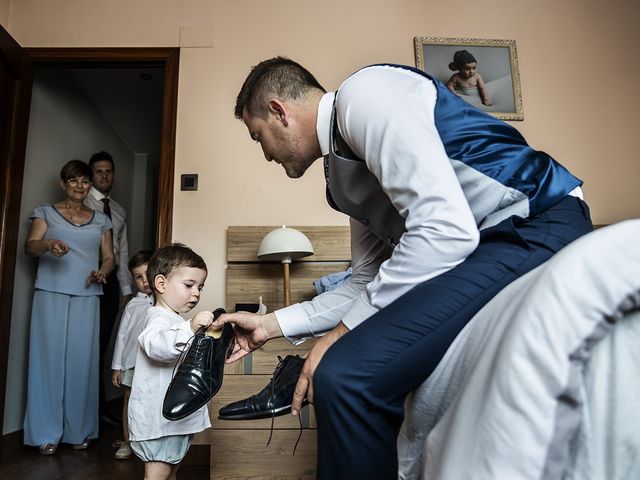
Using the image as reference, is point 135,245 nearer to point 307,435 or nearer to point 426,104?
point 307,435

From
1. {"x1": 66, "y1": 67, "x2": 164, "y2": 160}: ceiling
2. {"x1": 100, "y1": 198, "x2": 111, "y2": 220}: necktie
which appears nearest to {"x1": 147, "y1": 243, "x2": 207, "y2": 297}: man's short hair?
{"x1": 100, "y1": 198, "x2": 111, "y2": 220}: necktie

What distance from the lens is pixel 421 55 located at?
2.92 metres

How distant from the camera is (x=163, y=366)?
5.75 ft

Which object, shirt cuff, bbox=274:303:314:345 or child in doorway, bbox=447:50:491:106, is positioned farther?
child in doorway, bbox=447:50:491:106

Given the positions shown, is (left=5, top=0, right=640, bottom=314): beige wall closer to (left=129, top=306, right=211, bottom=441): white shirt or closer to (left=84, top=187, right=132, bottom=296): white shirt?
(left=84, top=187, right=132, bottom=296): white shirt

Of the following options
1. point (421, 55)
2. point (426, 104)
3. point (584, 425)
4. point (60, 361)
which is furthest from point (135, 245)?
point (584, 425)

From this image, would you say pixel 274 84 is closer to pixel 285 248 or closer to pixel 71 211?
pixel 285 248

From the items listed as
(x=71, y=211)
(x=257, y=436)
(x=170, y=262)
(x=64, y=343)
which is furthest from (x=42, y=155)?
(x=257, y=436)

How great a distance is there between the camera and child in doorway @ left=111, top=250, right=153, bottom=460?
243 centimetres

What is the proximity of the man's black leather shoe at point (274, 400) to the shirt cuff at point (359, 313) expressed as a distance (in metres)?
0.20

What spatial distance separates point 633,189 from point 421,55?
135 cm

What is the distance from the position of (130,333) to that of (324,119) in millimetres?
1762

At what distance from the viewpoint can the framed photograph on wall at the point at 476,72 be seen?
2922 millimetres

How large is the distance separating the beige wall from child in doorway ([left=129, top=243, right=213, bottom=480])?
0.96 metres
